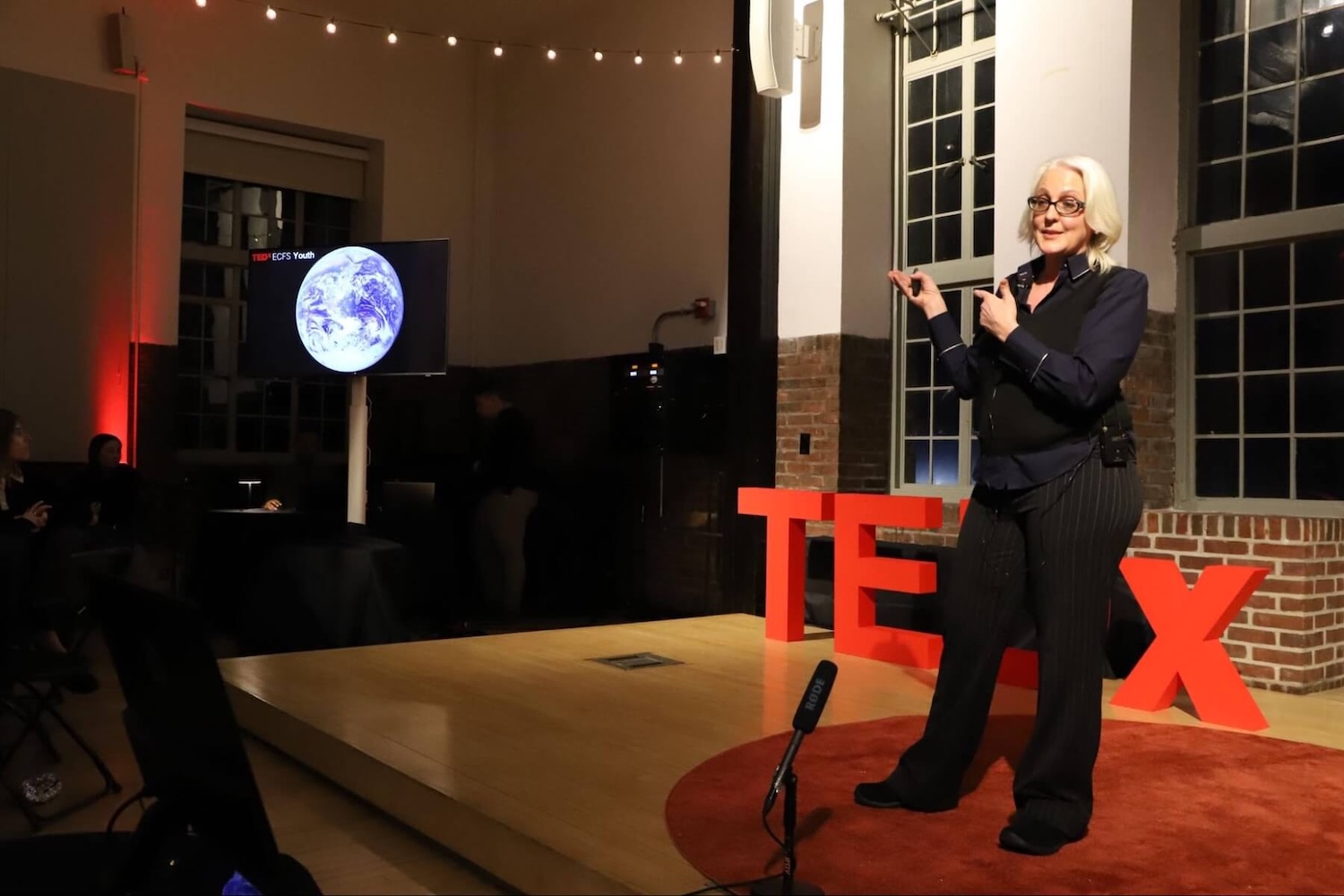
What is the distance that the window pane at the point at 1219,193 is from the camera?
16.4 ft

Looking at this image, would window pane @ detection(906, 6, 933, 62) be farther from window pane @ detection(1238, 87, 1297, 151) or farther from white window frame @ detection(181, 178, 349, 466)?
white window frame @ detection(181, 178, 349, 466)

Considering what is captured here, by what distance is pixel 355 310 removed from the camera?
19.3 feet

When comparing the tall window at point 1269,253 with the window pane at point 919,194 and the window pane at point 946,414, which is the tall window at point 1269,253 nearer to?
the window pane at point 946,414

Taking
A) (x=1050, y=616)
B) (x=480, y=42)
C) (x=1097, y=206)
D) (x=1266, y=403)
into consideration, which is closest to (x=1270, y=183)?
(x=1266, y=403)

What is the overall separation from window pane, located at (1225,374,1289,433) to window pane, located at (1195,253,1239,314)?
0.35 metres

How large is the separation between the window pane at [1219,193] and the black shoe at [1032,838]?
351cm

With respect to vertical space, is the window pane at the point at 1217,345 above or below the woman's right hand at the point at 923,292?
above

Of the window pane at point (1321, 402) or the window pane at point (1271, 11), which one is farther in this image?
the window pane at point (1271, 11)

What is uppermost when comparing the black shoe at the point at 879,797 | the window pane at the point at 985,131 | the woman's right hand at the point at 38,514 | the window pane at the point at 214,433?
the window pane at the point at 985,131

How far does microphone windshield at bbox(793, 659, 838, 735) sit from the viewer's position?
2041 millimetres

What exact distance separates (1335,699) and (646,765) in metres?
2.80

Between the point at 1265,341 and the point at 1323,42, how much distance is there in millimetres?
1251

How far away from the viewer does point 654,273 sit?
8.34 m

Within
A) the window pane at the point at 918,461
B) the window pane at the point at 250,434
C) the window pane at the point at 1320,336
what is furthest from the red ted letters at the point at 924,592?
the window pane at the point at 250,434
